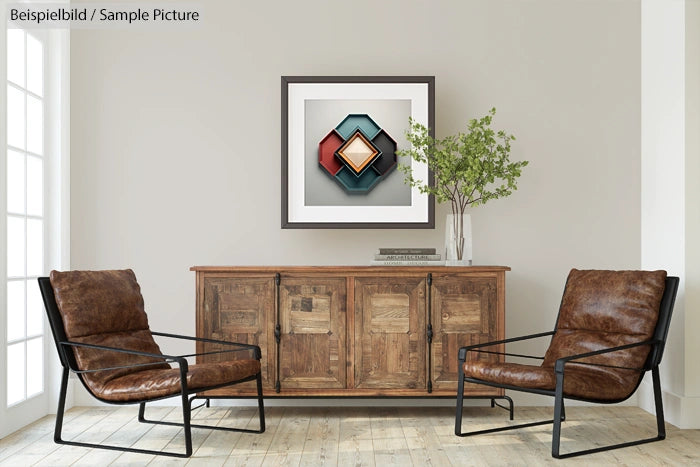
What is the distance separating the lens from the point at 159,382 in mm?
3455

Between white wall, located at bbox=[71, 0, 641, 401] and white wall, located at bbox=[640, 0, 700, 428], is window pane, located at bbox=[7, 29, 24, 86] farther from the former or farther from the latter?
white wall, located at bbox=[640, 0, 700, 428]

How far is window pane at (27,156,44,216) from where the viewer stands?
14.3 feet

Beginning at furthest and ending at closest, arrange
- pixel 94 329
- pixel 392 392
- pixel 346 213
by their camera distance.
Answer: pixel 346 213 → pixel 392 392 → pixel 94 329

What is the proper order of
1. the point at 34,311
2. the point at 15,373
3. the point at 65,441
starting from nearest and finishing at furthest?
the point at 65,441
the point at 15,373
the point at 34,311

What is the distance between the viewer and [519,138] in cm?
475

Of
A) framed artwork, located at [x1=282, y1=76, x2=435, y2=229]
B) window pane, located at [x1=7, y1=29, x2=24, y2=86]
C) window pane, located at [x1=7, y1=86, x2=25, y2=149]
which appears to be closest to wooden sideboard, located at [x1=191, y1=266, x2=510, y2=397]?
framed artwork, located at [x1=282, y1=76, x2=435, y2=229]

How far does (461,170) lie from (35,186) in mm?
2645

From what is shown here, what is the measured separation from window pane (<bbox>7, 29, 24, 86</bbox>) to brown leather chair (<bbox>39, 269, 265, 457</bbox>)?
4.20 feet

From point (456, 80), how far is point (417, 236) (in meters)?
1.07

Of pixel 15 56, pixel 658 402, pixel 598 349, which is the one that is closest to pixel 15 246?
pixel 15 56

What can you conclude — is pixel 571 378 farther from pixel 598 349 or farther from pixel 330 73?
pixel 330 73

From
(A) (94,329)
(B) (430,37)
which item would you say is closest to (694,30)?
(B) (430,37)

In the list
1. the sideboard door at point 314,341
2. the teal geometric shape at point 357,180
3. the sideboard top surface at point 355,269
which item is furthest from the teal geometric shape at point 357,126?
the sideboard door at point 314,341

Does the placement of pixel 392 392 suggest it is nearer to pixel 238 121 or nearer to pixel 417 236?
pixel 417 236
